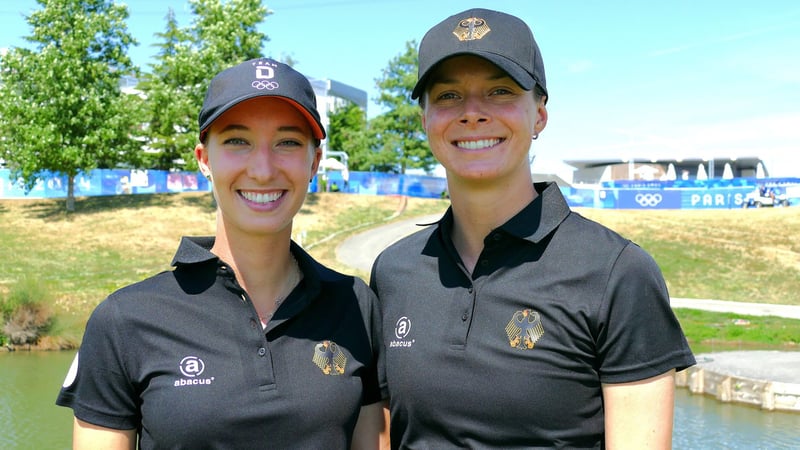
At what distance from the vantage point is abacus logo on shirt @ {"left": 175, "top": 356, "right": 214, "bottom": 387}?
2598mm

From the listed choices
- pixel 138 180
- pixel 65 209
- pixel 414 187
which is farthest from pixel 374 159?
pixel 65 209

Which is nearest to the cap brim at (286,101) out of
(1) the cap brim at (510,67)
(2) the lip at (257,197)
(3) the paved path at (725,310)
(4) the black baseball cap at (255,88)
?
(4) the black baseball cap at (255,88)

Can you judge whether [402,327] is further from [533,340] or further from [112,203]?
[112,203]

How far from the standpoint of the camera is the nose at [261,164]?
2789 mm

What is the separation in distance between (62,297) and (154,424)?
18617 mm

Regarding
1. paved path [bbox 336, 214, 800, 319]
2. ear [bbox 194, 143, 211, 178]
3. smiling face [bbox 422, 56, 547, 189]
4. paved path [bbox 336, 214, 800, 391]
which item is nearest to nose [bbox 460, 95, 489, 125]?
smiling face [bbox 422, 56, 547, 189]

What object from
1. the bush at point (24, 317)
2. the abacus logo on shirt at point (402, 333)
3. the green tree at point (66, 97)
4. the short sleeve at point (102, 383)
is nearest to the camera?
the short sleeve at point (102, 383)

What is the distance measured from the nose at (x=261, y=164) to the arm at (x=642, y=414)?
4.74ft

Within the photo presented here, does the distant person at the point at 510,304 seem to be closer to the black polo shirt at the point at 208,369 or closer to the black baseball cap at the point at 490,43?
the black baseball cap at the point at 490,43

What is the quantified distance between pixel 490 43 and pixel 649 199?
151 ft

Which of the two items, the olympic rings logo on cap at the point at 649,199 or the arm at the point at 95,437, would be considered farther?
the olympic rings logo on cap at the point at 649,199

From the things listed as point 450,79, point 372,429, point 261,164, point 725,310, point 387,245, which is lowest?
point 725,310

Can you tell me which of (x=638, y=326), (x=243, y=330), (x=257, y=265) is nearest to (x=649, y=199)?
(x=638, y=326)

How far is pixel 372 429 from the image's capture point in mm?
3070
